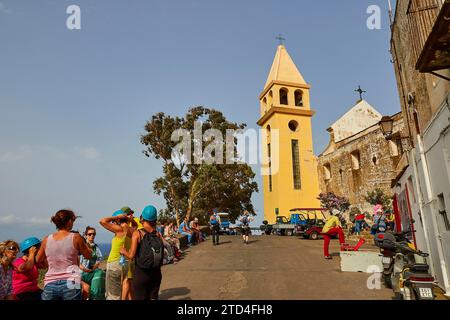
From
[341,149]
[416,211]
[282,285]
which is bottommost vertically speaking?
[282,285]

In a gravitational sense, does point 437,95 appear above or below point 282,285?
above

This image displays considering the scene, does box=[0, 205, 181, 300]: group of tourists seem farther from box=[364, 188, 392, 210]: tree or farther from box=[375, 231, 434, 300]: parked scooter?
box=[364, 188, 392, 210]: tree

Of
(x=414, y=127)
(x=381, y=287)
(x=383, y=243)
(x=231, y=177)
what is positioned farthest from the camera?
(x=231, y=177)

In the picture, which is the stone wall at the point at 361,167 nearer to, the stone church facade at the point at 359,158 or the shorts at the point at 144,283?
the stone church facade at the point at 359,158

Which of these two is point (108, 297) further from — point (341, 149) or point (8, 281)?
point (341, 149)

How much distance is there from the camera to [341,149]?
30.8 meters

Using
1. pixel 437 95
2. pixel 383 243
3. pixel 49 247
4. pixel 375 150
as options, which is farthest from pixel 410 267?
pixel 375 150

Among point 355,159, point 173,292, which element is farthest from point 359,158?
point 173,292

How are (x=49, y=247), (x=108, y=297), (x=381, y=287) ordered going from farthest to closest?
1. (x=381, y=287)
2. (x=108, y=297)
3. (x=49, y=247)

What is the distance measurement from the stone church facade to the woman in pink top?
77.5 ft

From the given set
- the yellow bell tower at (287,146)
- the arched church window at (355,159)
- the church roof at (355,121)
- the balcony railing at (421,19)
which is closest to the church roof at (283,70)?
the yellow bell tower at (287,146)

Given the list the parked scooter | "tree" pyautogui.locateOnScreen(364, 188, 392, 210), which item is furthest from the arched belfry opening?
the parked scooter

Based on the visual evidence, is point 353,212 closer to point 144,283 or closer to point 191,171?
point 191,171

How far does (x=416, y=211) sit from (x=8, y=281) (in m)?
9.92
